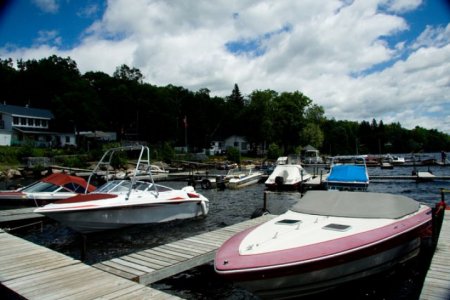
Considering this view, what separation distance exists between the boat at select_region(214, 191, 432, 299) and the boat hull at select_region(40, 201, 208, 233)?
7269 millimetres

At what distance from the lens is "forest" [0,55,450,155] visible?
74.4m

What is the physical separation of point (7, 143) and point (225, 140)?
53732mm

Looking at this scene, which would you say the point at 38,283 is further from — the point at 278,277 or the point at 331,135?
the point at 331,135

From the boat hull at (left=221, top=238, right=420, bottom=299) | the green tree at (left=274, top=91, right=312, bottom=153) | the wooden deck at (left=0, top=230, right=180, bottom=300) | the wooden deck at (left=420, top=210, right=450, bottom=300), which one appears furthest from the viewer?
the green tree at (left=274, top=91, right=312, bottom=153)

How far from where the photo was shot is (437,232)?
438 inches

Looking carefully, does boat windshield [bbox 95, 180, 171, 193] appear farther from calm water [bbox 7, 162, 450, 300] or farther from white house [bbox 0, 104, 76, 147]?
white house [bbox 0, 104, 76, 147]

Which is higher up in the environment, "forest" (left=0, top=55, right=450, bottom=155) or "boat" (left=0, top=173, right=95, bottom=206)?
"forest" (left=0, top=55, right=450, bottom=155)

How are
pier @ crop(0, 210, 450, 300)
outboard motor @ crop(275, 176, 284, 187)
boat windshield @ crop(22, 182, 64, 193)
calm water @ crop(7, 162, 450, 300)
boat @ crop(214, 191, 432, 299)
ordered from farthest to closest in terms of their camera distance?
outboard motor @ crop(275, 176, 284, 187) → boat windshield @ crop(22, 182, 64, 193) → calm water @ crop(7, 162, 450, 300) → boat @ crop(214, 191, 432, 299) → pier @ crop(0, 210, 450, 300)

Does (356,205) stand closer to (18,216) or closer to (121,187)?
(121,187)

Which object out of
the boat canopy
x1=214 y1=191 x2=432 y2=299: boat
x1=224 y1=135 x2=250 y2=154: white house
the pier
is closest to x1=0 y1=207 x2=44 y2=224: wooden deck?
the pier

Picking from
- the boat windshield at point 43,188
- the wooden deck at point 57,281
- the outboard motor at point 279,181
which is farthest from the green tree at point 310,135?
the wooden deck at point 57,281

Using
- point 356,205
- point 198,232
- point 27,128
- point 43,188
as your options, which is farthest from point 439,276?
point 27,128

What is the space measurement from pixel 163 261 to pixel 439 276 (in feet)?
21.0

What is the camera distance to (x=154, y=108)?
75.8m
